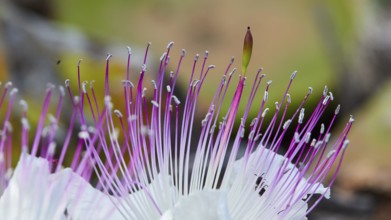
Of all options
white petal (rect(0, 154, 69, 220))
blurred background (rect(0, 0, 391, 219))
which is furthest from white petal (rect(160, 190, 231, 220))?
blurred background (rect(0, 0, 391, 219))

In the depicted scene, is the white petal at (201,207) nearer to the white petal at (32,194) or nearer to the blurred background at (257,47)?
the white petal at (32,194)

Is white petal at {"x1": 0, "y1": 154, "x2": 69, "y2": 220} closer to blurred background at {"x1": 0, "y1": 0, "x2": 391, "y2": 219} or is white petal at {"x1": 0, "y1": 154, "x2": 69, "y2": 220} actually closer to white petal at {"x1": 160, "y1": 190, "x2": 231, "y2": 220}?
white petal at {"x1": 160, "y1": 190, "x2": 231, "y2": 220}

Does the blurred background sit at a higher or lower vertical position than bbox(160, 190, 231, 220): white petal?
higher

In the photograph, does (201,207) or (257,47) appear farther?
(257,47)

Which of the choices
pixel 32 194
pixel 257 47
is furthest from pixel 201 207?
pixel 257 47

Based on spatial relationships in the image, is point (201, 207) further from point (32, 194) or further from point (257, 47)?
point (257, 47)

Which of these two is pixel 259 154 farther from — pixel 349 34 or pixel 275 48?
pixel 349 34

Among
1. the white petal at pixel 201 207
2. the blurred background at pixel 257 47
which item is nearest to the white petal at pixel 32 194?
the white petal at pixel 201 207

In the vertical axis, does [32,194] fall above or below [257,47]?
below
